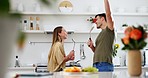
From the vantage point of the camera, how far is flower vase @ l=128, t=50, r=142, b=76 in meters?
1.75

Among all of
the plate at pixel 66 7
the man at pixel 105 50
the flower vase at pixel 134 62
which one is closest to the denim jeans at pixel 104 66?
the man at pixel 105 50

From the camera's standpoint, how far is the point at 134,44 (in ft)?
5.73

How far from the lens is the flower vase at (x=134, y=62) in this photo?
5.73 ft

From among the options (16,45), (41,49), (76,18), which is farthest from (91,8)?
(16,45)

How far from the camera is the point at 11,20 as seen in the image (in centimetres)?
56

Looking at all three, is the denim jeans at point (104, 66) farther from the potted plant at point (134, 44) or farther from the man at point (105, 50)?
the potted plant at point (134, 44)

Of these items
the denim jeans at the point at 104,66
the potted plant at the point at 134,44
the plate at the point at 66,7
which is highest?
the plate at the point at 66,7

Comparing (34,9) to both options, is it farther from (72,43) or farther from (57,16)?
(57,16)

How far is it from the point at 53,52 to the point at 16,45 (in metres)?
3.50

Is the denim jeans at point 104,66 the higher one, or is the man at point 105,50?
the man at point 105,50

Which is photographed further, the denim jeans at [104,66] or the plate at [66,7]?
the plate at [66,7]

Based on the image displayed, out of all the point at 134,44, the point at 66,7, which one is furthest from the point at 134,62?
the point at 66,7

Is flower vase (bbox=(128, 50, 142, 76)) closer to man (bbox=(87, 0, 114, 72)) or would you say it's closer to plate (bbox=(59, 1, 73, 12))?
man (bbox=(87, 0, 114, 72))

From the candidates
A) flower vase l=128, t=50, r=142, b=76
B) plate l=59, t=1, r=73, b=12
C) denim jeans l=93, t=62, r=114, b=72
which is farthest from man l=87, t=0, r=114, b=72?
plate l=59, t=1, r=73, b=12
